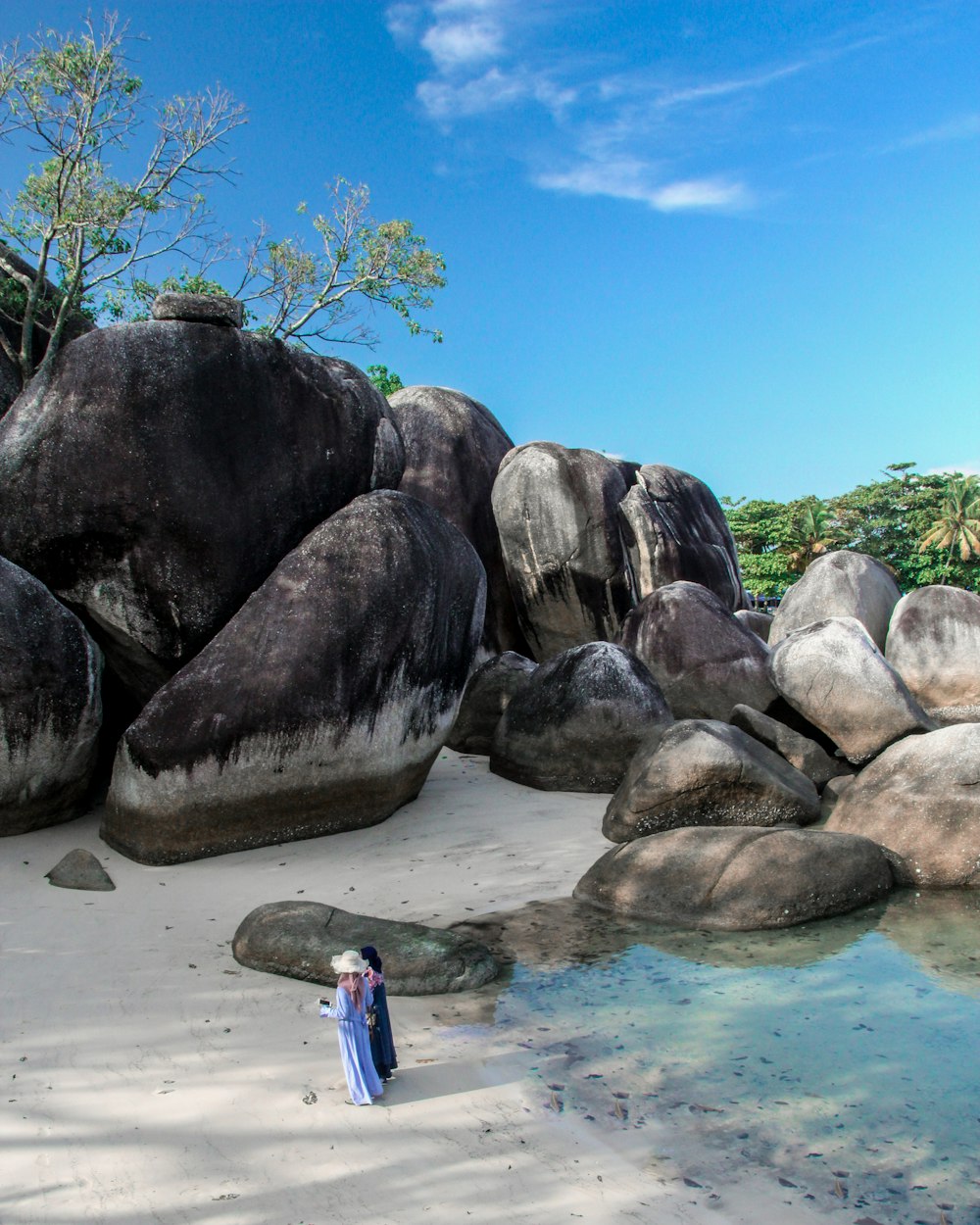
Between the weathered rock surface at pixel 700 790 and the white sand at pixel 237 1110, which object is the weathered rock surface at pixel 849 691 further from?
the white sand at pixel 237 1110

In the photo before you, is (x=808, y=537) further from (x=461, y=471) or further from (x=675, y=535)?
(x=461, y=471)

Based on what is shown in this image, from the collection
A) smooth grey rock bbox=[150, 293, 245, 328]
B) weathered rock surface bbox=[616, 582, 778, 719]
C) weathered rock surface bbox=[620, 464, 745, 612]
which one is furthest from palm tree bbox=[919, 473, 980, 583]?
smooth grey rock bbox=[150, 293, 245, 328]

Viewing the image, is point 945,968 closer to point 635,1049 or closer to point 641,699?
point 635,1049

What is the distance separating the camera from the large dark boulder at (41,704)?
775 cm

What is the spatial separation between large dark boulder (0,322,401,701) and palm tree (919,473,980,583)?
32093 millimetres

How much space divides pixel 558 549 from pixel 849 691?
5.36 meters

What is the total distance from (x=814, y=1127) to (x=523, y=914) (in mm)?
2978

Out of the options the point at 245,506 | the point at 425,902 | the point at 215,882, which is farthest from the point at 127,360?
the point at 425,902

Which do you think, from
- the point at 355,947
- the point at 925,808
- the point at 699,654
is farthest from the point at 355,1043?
the point at 699,654

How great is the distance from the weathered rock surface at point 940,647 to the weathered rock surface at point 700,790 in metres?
9.41

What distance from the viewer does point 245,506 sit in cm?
888

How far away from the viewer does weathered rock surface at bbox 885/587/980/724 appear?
17.1 metres

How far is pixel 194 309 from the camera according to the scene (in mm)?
8953

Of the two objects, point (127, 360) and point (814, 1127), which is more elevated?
point (127, 360)
